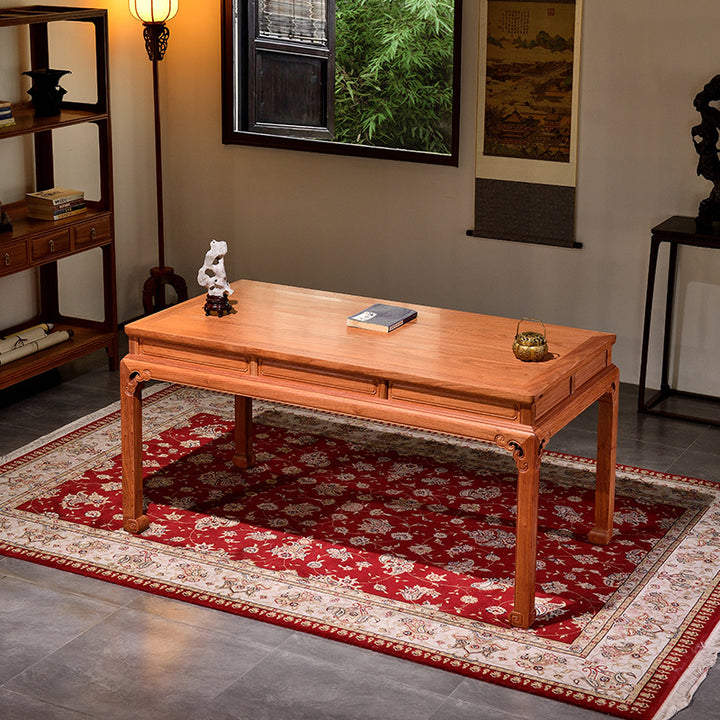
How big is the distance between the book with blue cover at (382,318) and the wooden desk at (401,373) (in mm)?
39

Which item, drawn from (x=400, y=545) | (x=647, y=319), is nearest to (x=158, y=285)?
(x=647, y=319)

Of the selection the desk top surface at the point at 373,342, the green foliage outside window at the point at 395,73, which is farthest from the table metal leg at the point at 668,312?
the desk top surface at the point at 373,342

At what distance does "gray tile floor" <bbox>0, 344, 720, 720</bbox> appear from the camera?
373cm

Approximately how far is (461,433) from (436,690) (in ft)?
2.73

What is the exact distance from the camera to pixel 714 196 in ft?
20.1

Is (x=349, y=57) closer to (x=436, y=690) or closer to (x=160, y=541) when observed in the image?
(x=160, y=541)

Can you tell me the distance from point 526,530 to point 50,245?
127 inches

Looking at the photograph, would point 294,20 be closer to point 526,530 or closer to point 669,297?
point 669,297

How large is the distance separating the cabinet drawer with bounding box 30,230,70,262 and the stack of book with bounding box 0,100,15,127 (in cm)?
58

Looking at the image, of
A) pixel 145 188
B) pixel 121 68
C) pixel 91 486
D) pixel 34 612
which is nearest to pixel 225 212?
pixel 145 188

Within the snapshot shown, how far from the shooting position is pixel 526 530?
412 cm

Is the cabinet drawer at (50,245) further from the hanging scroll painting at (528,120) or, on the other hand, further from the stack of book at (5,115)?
the hanging scroll painting at (528,120)

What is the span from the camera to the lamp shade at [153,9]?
6902mm

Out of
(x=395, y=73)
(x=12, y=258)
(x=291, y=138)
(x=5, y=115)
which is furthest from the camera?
(x=291, y=138)
